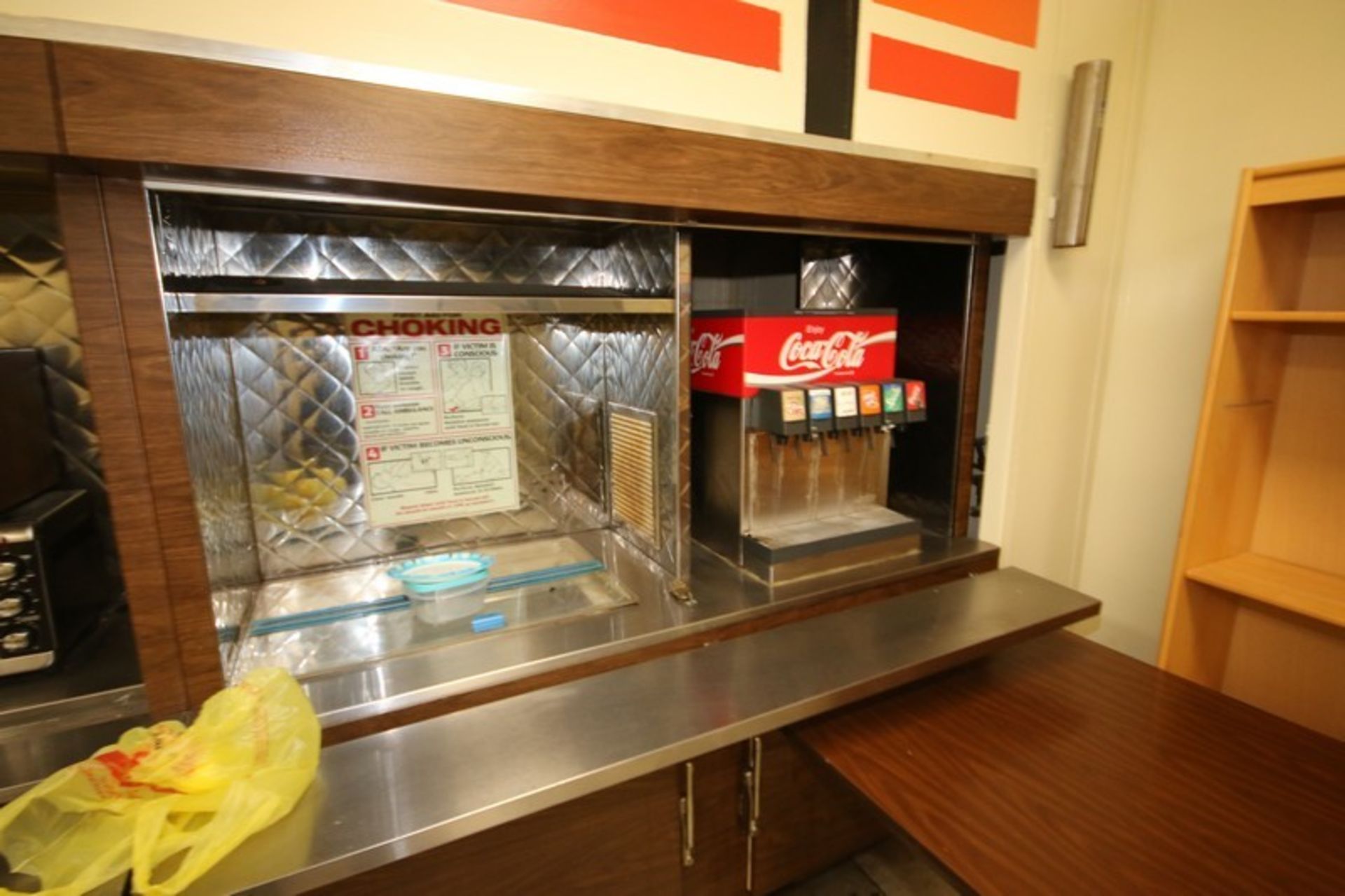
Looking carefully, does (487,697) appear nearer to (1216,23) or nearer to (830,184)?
(830,184)

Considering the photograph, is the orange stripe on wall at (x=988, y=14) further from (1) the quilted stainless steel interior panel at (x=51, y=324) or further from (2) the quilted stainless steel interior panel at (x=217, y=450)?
(1) the quilted stainless steel interior panel at (x=51, y=324)

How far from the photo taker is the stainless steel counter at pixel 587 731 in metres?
0.70

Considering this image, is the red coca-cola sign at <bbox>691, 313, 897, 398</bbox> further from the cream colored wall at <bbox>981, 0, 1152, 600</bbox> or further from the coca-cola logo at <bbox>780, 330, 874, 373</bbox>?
the cream colored wall at <bbox>981, 0, 1152, 600</bbox>

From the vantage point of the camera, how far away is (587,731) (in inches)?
34.3

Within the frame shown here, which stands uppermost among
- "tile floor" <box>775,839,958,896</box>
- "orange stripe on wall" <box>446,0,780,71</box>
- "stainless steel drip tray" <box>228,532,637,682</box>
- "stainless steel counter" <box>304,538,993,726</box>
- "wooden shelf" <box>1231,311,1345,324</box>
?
"orange stripe on wall" <box>446,0,780,71</box>

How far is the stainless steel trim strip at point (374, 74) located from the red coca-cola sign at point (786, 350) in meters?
0.36

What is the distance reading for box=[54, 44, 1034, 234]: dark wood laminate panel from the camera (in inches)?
27.0

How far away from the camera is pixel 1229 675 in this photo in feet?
5.46

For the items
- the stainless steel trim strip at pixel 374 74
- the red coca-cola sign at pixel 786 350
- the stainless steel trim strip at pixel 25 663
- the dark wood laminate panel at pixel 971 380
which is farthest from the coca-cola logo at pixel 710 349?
the stainless steel trim strip at pixel 25 663

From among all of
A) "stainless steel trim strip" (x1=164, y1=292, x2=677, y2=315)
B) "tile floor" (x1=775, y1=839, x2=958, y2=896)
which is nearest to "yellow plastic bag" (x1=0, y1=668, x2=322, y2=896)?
"stainless steel trim strip" (x1=164, y1=292, x2=677, y2=315)

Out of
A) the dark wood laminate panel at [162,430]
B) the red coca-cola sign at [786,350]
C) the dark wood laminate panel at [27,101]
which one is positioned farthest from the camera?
the red coca-cola sign at [786,350]

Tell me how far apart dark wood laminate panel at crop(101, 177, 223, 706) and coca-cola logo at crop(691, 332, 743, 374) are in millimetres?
961

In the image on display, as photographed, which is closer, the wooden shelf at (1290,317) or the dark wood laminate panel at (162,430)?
the dark wood laminate panel at (162,430)

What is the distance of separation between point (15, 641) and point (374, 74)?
39.9 inches
